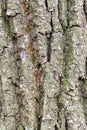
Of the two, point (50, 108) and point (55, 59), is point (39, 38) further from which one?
point (50, 108)

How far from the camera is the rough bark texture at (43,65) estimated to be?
168 cm

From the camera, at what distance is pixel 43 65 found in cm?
172

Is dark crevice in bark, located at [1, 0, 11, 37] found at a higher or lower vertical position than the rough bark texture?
higher

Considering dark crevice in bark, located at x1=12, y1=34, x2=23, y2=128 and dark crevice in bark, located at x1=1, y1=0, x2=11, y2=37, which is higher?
dark crevice in bark, located at x1=1, y1=0, x2=11, y2=37

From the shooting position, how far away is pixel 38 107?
5.60 feet

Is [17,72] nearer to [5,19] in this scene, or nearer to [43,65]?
[43,65]

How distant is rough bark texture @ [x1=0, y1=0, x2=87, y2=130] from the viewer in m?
1.68

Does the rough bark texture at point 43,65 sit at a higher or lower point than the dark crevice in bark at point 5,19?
lower

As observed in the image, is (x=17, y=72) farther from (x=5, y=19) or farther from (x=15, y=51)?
(x=5, y=19)

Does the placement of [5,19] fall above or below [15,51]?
above

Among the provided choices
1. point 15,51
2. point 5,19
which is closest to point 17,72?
point 15,51

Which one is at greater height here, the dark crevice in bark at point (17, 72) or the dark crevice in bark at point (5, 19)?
the dark crevice in bark at point (5, 19)

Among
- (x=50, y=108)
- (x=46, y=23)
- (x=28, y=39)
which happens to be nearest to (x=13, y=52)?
(x=28, y=39)

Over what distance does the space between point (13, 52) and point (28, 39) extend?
0.09 meters
